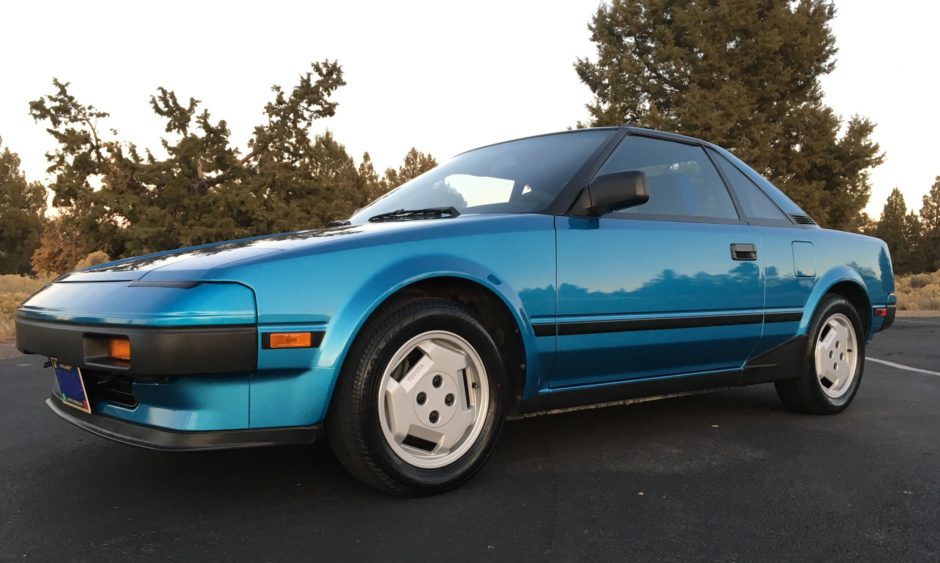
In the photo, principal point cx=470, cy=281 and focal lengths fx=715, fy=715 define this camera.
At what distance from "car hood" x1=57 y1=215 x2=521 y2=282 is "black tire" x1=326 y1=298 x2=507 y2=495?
272 mm

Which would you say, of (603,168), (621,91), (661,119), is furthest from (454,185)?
(621,91)

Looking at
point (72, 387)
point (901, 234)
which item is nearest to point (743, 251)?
point (72, 387)

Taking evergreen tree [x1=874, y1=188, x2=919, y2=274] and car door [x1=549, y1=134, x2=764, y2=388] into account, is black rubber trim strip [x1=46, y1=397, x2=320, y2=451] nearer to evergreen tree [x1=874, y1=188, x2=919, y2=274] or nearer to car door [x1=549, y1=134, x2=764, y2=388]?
car door [x1=549, y1=134, x2=764, y2=388]

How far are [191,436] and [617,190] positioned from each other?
186 centimetres

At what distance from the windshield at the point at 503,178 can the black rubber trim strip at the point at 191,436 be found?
136cm

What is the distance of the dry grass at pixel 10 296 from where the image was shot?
890cm

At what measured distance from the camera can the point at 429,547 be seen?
83.6 inches

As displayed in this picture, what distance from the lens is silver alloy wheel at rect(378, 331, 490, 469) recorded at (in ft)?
8.31

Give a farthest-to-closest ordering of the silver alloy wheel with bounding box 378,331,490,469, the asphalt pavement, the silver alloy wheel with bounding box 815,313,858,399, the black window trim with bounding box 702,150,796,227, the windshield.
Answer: the silver alloy wheel with bounding box 815,313,858,399
the black window trim with bounding box 702,150,796,227
the windshield
the silver alloy wheel with bounding box 378,331,490,469
the asphalt pavement

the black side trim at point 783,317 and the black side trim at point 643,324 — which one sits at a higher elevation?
the black side trim at point 643,324

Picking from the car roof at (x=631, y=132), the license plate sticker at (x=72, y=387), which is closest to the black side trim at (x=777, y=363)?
the car roof at (x=631, y=132)

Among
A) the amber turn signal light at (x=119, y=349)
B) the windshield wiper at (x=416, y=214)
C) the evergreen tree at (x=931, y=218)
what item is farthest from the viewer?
the evergreen tree at (x=931, y=218)

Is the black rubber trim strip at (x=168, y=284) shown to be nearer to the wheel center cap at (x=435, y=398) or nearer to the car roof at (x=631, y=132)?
the wheel center cap at (x=435, y=398)

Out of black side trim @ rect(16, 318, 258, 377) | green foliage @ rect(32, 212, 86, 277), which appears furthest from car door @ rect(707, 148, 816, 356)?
green foliage @ rect(32, 212, 86, 277)
